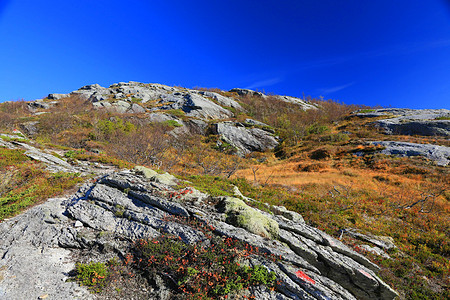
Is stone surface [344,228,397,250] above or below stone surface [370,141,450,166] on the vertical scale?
below

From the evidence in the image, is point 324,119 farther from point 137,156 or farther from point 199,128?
point 137,156

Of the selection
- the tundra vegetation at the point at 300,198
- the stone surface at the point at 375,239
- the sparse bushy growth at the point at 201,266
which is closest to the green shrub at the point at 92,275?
the tundra vegetation at the point at 300,198

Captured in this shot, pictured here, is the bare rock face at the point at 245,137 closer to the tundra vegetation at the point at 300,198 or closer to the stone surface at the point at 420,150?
the tundra vegetation at the point at 300,198

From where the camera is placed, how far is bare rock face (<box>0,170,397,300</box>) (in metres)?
5.78

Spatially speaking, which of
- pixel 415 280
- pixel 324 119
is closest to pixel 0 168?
pixel 415 280

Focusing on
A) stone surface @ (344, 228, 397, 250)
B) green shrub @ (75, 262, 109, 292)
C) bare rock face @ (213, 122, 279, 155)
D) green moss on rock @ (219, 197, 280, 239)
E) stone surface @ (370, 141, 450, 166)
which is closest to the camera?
green shrub @ (75, 262, 109, 292)

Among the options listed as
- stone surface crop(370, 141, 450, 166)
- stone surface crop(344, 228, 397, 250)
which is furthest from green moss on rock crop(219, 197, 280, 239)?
stone surface crop(370, 141, 450, 166)

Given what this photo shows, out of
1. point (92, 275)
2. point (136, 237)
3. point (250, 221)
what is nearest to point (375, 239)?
point (250, 221)

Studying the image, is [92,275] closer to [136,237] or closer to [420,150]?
[136,237]

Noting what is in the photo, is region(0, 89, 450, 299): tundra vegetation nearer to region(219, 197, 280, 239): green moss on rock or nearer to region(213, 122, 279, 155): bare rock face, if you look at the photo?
region(219, 197, 280, 239): green moss on rock

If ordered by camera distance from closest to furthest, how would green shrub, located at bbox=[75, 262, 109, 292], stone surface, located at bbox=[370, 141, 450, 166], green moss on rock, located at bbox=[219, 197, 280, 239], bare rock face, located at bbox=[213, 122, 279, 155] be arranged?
1. green shrub, located at bbox=[75, 262, 109, 292]
2. green moss on rock, located at bbox=[219, 197, 280, 239]
3. stone surface, located at bbox=[370, 141, 450, 166]
4. bare rock face, located at bbox=[213, 122, 279, 155]

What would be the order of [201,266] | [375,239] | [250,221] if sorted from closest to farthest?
[201,266] → [250,221] → [375,239]

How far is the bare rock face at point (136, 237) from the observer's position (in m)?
5.78

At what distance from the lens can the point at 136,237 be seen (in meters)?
7.31
